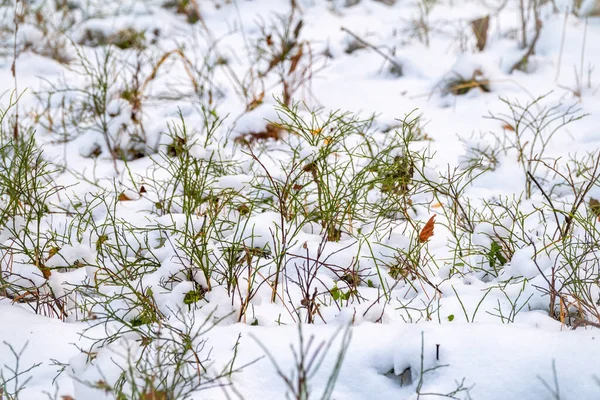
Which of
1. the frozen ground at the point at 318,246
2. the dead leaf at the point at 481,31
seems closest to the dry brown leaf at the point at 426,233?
the frozen ground at the point at 318,246

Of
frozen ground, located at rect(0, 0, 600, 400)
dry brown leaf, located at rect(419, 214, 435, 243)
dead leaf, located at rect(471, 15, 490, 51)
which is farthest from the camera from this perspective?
dead leaf, located at rect(471, 15, 490, 51)

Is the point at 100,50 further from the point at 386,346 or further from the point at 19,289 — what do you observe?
the point at 386,346

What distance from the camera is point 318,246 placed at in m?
1.67

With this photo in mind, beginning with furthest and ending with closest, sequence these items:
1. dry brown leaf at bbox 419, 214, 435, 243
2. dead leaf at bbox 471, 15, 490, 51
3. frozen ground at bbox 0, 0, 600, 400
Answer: dead leaf at bbox 471, 15, 490, 51 → dry brown leaf at bbox 419, 214, 435, 243 → frozen ground at bbox 0, 0, 600, 400

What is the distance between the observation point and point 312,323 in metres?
1.33

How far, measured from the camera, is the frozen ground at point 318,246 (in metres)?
1.12

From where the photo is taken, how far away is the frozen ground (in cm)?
112

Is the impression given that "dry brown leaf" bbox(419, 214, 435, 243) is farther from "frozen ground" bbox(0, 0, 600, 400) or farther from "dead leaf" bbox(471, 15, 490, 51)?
"dead leaf" bbox(471, 15, 490, 51)

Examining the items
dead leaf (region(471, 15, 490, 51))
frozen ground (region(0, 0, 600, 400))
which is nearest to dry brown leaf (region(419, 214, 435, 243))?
frozen ground (region(0, 0, 600, 400))

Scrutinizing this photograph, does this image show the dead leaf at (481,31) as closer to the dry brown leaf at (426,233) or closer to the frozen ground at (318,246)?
the frozen ground at (318,246)

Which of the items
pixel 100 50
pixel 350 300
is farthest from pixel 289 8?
pixel 350 300

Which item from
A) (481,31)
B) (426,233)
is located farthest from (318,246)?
(481,31)

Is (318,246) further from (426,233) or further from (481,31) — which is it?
(481,31)

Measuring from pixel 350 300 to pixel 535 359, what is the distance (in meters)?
0.52
